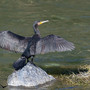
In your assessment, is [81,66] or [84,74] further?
[81,66]

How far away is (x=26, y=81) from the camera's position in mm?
9805

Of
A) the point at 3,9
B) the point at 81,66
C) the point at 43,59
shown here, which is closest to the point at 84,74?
the point at 81,66

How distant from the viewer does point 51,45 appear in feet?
33.3

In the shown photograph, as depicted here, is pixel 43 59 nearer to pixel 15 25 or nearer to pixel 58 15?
pixel 15 25

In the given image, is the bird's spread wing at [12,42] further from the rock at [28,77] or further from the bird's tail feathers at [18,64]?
the rock at [28,77]

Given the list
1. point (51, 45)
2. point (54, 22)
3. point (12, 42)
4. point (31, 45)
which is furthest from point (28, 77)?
point (54, 22)

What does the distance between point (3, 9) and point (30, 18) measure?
1.89m

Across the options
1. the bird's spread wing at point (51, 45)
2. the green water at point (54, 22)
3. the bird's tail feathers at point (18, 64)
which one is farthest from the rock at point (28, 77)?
the green water at point (54, 22)

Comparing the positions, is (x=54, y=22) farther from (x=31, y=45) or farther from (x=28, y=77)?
(x=28, y=77)

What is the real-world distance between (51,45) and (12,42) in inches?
45.0

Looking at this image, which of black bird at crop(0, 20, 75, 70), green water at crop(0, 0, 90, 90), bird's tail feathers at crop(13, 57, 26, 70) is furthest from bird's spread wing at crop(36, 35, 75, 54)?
green water at crop(0, 0, 90, 90)

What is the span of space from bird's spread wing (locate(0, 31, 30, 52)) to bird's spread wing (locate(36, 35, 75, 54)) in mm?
483

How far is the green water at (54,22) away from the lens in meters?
12.3

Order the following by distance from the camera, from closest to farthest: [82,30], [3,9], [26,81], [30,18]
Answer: [26,81]
[82,30]
[30,18]
[3,9]
